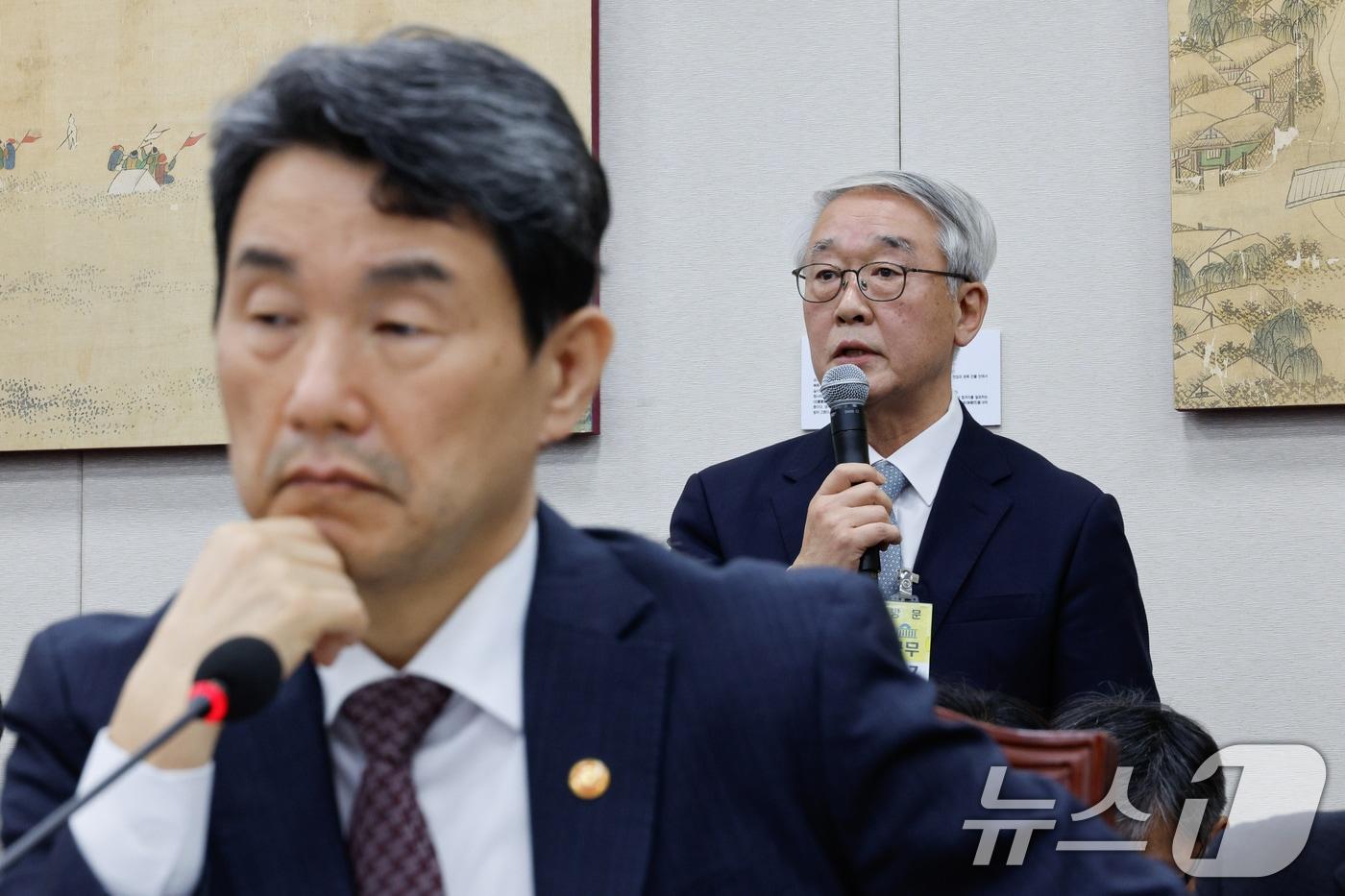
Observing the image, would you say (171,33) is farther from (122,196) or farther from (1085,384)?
(1085,384)

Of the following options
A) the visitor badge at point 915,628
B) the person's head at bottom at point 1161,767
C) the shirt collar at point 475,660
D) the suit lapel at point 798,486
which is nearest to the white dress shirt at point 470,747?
the shirt collar at point 475,660

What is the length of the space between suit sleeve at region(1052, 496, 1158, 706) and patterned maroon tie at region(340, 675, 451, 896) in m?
1.44

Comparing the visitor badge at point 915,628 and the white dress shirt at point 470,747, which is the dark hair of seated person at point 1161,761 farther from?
the white dress shirt at point 470,747

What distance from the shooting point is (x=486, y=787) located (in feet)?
3.41

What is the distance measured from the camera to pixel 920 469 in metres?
2.49

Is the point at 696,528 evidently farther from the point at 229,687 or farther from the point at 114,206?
the point at 114,206

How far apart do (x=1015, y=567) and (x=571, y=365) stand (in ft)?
4.60

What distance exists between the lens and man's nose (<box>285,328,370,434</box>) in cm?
95

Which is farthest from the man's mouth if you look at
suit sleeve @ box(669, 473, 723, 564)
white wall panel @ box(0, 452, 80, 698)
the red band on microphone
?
white wall panel @ box(0, 452, 80, 698)

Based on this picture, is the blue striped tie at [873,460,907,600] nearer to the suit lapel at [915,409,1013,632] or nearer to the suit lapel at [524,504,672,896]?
the suit lapel at [915,409,1013,632]

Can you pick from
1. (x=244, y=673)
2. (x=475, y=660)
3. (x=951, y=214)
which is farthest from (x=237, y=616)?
(x=951, y=214)

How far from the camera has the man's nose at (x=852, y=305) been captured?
2486 millimetres

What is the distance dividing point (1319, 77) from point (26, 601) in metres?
3.10

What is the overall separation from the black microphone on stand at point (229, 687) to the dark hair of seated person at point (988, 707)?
928 millimetres
